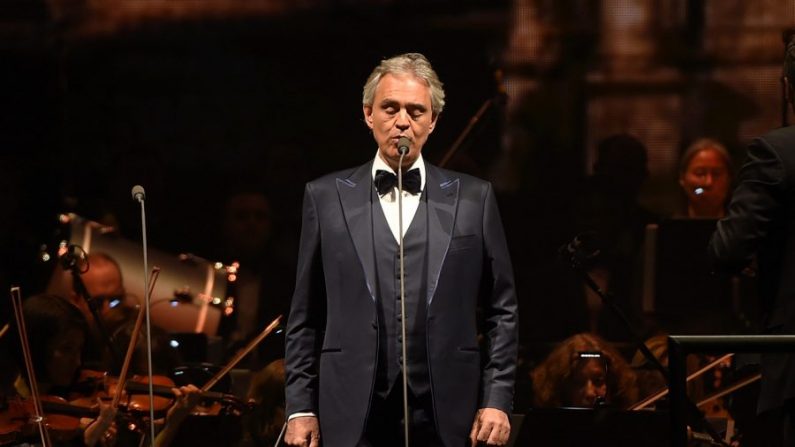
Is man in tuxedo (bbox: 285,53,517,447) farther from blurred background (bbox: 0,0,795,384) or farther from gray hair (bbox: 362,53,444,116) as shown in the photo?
blurred background (bbox: 0,0,795,384)

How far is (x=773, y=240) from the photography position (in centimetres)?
308

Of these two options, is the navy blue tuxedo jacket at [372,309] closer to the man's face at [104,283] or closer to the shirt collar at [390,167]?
the shirt collar at [390,167]

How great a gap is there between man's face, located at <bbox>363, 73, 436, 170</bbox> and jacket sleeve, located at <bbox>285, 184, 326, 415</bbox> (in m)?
0.24

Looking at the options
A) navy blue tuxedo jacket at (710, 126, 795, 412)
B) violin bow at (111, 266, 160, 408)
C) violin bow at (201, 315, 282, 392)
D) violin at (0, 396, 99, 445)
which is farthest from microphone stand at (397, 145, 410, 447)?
violin at (0, 396, 99, 445)

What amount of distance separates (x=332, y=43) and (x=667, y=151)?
60.8 inches

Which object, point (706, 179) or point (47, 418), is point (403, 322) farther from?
point (706, 179)

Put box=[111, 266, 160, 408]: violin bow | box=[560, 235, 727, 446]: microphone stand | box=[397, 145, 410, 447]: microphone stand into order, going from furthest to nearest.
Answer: box=[111, 266, 160, 408]: violin bow, box=[560, 235, 727, 446]: microphone stand, box=[397, 145, 410, 447]: microphone stand

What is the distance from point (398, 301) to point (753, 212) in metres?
0.87

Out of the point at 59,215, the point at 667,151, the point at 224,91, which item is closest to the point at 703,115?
the point at 667,151

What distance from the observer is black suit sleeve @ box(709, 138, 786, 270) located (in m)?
3.05

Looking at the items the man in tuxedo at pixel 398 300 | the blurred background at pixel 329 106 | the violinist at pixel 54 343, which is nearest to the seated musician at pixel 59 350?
the violinist at pixel 54 343

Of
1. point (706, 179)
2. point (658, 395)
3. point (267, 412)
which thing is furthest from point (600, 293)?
point (267, 412)

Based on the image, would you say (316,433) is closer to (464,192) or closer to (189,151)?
(464,192)

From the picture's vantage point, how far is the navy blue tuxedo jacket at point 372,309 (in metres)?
3.42
